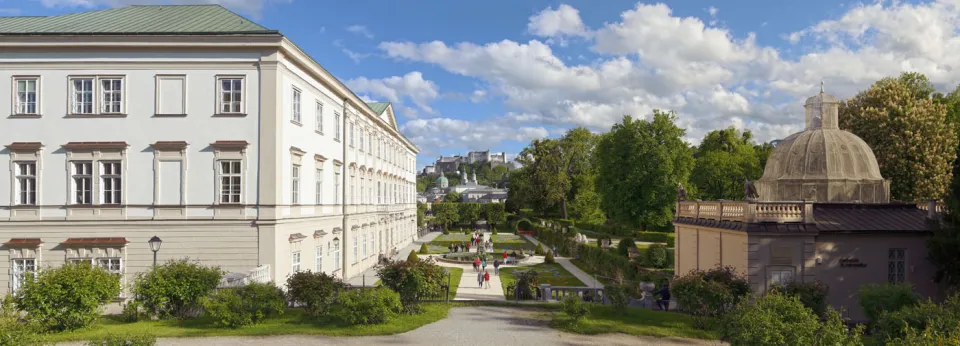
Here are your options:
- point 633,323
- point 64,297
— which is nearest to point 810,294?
point 633,323

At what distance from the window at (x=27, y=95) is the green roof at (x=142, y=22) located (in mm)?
1852

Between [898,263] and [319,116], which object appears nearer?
[898,263]

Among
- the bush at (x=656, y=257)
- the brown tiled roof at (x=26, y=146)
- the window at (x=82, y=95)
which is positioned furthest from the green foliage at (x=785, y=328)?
the brown tiled roof at (x=26, y=146)

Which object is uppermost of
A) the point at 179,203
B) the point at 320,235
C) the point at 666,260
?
the point at 179,203

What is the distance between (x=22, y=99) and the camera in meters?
22.7

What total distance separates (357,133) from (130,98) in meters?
13.6

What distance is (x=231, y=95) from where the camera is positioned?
74.5 feet

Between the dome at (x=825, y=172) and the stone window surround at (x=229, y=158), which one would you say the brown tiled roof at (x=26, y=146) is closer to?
the stone window surround at (x=229, y=158)

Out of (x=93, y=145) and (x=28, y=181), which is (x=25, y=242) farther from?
(x=93, y=145)

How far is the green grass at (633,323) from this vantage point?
17.2 meters

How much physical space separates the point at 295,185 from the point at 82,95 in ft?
28.5

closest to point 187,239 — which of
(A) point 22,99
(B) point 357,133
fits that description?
(A) point 22,99

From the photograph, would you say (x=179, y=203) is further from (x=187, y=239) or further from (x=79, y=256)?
(x=79, y=256)

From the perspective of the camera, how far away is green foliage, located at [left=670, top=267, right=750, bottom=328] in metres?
17.2
